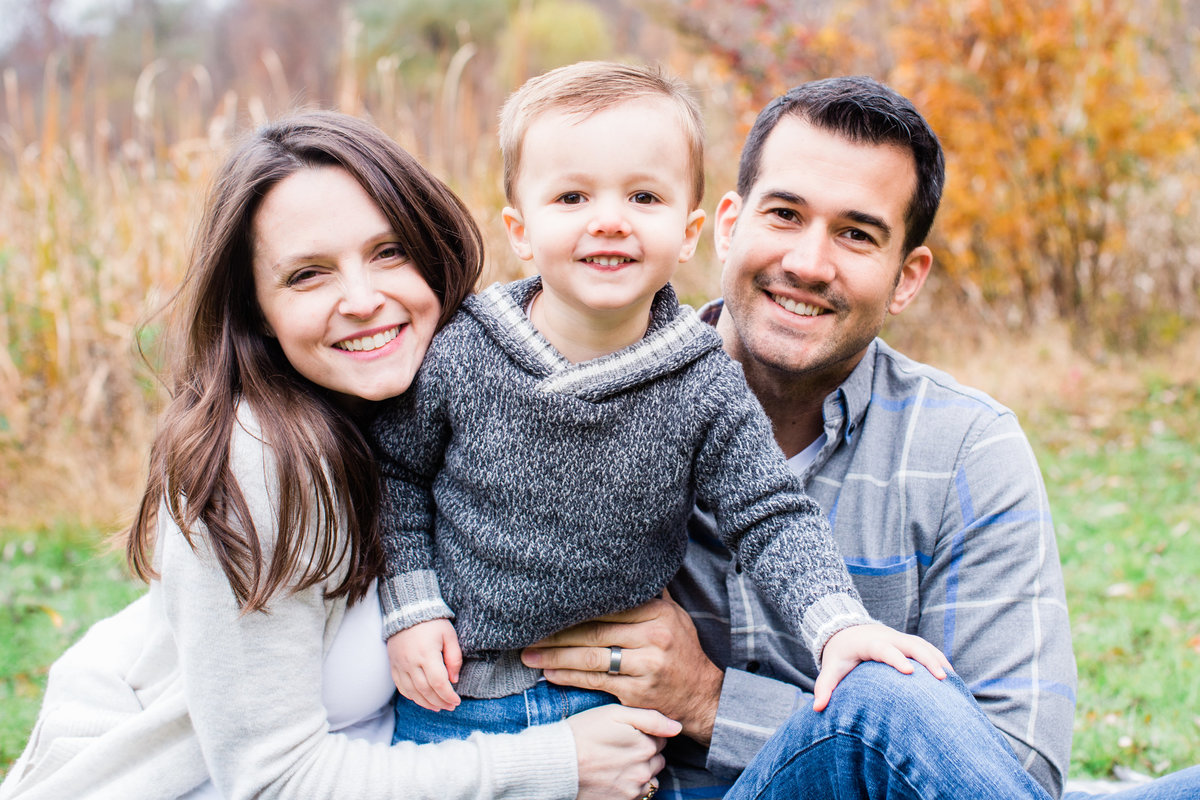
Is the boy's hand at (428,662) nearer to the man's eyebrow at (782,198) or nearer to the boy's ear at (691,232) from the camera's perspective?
the boy's ear at (691,232)

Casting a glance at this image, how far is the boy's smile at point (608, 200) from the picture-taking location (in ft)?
5.51

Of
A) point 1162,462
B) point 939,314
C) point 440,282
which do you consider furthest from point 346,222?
point 939,314

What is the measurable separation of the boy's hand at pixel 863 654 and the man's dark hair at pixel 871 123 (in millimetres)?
1062

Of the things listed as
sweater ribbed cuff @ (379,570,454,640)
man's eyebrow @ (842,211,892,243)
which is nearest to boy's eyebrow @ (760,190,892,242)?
man's eyebrow @ (842,211,892,243)

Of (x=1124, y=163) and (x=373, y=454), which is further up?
(x=1124, y=163)

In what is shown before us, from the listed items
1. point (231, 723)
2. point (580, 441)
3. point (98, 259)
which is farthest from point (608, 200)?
point (98, 259)

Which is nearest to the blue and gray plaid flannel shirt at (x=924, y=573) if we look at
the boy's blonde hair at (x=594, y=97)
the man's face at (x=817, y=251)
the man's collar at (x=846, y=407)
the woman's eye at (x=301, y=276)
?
the man's collar at (x=846, y=407)

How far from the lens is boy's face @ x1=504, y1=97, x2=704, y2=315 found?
168cm

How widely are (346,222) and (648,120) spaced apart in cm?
57

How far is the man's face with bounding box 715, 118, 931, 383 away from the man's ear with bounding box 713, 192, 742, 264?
0.51 ft

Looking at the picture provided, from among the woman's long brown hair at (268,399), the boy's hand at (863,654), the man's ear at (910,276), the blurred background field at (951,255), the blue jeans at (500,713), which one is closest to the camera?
the boy's hand at (863,654)

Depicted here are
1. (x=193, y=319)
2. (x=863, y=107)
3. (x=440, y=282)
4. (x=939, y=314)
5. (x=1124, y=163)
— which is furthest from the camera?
(x=939, y=314)

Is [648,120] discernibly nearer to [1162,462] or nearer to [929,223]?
[929,223]

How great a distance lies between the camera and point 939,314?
6781 millimetres
